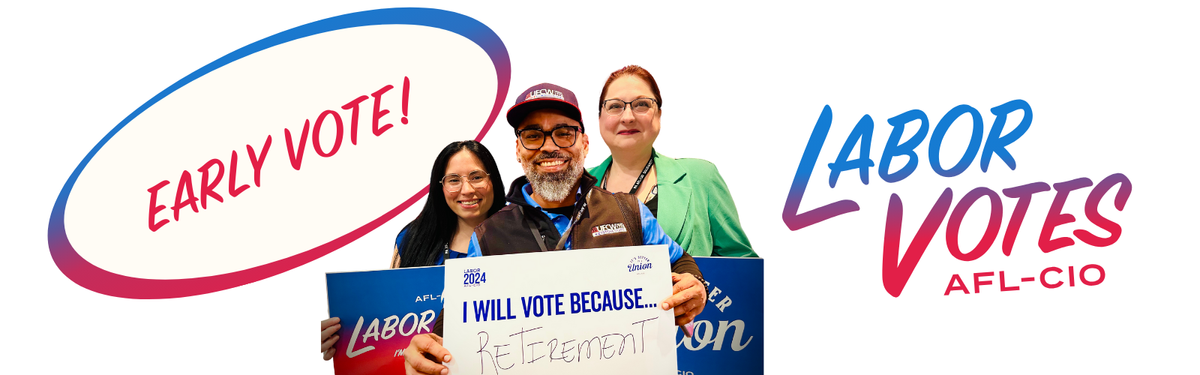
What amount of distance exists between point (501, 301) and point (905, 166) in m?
2.93

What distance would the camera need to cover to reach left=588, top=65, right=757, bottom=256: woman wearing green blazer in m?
4.41

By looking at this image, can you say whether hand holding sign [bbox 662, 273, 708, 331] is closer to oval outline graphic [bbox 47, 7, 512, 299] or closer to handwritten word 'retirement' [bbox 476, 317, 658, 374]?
handwritten word 'retirement' [bbox 476, 317, 658, 374]

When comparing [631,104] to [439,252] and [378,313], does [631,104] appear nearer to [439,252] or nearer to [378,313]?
[439,252]

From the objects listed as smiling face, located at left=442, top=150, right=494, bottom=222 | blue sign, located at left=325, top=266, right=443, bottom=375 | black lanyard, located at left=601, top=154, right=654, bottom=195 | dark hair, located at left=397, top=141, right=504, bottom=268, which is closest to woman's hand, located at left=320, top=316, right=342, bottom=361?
blue sign, located at left=325, top=266, right=443, bottom=375

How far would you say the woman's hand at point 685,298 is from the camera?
3.43 meters

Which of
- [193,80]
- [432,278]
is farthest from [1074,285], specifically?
[193,80]

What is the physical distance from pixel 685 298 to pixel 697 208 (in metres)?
1.11

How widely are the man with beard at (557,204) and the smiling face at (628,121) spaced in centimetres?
52

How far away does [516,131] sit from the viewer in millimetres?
3957

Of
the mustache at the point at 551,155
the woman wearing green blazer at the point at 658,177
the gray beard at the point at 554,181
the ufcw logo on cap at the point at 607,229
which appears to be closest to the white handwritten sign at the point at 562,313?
the ufcw logo on cap at the point at 607,229

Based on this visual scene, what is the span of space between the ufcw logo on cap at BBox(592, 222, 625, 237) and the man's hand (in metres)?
0.99

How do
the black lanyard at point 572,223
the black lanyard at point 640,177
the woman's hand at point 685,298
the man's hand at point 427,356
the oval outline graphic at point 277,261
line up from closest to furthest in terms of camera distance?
the man's hand at point 427,356 → the woman's hand at point 685,298 → the black lanyard at point 572,223 → the black lanyard at point 640,177 → the oval outline graphic at point 277,261

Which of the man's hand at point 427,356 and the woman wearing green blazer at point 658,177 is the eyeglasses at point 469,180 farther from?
the man's hand at point 427,356

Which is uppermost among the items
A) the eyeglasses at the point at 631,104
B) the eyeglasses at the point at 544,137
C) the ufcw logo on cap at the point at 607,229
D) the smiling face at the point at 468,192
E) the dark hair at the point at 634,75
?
the dark hair at the point at 634,75
